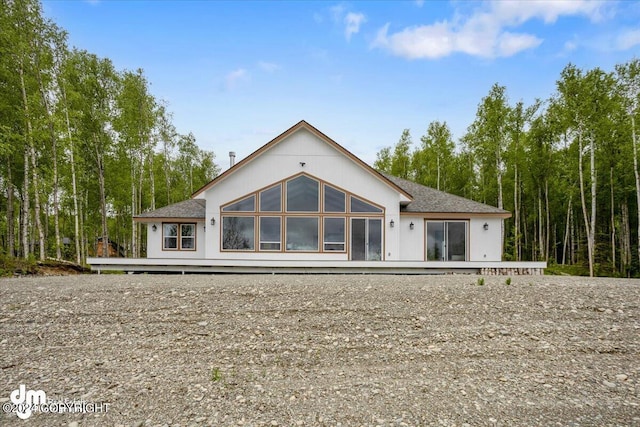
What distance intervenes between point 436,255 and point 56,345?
1226 centimetres

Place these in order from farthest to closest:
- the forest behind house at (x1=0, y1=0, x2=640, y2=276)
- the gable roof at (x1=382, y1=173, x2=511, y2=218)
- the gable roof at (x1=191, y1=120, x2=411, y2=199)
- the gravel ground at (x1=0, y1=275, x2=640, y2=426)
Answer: the forest behind house at (x1=0, y1=0, x2=640, y2=276)
the gable roof at (x1=382, y1=173, x2=511, y2=218)
the gable roof at (x1=191, y1=120, x2=411, y2=199)
the gravel ground at (x1=0, y1=275, x2=640, y2=426)

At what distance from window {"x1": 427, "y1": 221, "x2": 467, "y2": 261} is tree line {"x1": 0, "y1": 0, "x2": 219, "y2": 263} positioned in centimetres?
1560

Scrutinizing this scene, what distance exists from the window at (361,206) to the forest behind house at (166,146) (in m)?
11.0

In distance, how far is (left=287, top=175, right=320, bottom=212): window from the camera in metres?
12.9

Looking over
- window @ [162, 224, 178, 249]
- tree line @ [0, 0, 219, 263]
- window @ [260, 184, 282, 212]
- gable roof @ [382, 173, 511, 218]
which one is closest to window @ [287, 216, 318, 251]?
window @ [260, 184, 282, 212]

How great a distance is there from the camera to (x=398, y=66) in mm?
19797

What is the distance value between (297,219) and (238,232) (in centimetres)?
244

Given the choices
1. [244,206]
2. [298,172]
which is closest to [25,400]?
[244,206]

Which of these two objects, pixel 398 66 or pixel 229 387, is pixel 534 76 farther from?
pixel 229 387

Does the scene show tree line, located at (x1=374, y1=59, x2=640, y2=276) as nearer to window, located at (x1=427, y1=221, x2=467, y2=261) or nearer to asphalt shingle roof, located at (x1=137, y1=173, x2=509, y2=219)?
asphalt shingle roof, located at (x1=137, y1=173, x2=509, y2=219)

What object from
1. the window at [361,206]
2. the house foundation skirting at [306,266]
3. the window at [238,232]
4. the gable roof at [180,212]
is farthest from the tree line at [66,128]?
the window at [361,206]

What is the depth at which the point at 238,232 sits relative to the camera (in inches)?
507

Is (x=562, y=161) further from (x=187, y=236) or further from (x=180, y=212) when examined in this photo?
(x=180, y=212)

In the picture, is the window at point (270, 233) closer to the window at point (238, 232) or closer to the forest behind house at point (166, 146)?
the window at point (238, 232)
